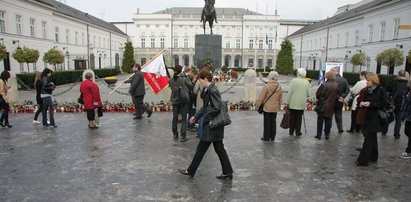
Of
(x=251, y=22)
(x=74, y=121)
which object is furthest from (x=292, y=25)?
(x=74, y=121)

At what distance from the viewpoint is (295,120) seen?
891cm

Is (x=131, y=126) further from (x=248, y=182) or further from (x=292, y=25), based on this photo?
(x=292, y=25)

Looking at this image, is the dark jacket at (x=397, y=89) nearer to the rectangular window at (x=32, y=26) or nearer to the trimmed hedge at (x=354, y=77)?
the trimmed hedge at (x=354, y=77)

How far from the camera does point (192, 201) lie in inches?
185

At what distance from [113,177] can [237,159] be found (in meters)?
2.61

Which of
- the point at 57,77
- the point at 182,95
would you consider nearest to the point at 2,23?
the point at 57,77

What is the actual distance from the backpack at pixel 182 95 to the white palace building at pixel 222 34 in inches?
2987

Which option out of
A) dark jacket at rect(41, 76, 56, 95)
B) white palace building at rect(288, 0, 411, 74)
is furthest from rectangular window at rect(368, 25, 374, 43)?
dark jacket at rect(41, 76, 56, 95)

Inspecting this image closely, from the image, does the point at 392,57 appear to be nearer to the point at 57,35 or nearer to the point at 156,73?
the point at 156,73

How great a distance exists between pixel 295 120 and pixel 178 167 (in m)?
4.12

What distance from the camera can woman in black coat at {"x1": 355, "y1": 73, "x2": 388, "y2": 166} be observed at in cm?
620

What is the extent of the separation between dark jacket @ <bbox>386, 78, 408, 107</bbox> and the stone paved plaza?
3.55ft

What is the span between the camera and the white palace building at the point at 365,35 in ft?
103

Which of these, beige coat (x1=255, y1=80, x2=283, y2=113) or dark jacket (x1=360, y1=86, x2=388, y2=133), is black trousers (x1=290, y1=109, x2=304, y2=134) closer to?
beige coat (x1=255, y1=80, x2=283, y2=113)
